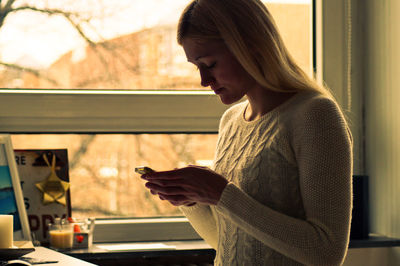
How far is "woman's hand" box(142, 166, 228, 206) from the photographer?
119cm

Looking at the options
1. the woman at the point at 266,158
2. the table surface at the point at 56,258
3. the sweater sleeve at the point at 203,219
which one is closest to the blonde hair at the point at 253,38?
the woman at the point at 266,158

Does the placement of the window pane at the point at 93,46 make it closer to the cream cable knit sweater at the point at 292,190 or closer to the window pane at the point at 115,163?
the window pane at the point at 115,163

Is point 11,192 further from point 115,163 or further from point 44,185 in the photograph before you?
point 115,163

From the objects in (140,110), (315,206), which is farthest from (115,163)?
(315,206)

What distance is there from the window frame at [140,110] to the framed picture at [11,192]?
17 centimetres

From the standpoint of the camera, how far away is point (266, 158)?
128 cm

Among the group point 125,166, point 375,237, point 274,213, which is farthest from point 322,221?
point 125,166

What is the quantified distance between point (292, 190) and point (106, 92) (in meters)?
1.15

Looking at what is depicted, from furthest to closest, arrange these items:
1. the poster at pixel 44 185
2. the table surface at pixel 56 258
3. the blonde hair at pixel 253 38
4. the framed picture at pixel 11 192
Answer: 1. the poster at pixel 44 185
2. the framed picture at pixel 11 192
3. the table surface at pixel 56 258
4. the blonde hair at pixel 253 38

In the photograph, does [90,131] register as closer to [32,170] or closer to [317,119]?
[32,170]

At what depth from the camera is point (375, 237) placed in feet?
6.98

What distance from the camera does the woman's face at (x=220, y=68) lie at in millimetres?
1322

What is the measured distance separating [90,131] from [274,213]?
115 cm

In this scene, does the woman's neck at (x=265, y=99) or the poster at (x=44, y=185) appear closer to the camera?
the woman's neck at (x=265, y=99)
